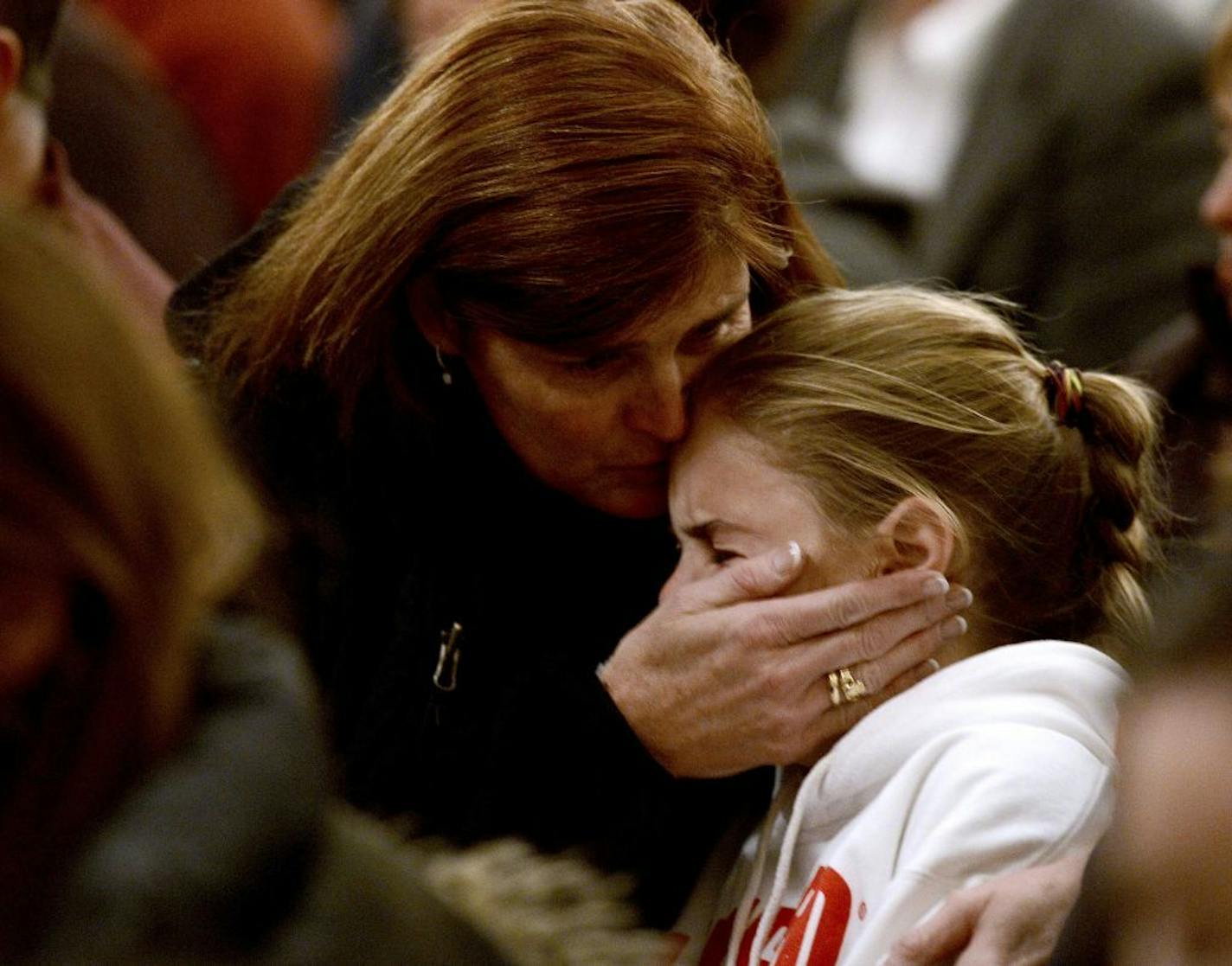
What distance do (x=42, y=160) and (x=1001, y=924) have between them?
132cm

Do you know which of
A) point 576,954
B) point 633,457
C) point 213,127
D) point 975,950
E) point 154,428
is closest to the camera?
point 154,428

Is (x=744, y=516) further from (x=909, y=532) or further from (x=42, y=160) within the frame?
(x=42, y=160)

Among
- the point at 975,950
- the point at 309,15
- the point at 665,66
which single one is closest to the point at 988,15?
the point at 309,15

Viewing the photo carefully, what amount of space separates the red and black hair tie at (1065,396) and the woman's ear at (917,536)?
0.15m

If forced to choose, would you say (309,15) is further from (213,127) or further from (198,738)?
(198,738)

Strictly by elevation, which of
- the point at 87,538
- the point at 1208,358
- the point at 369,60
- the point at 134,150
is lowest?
Answer: the point at 369,60

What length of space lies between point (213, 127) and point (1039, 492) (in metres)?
2.14

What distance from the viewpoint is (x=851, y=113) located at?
3.76 meters

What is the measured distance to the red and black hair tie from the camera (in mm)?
1685

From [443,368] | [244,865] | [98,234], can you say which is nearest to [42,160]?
[98,234]

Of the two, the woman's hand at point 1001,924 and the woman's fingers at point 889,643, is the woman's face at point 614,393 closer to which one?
the woman's fingers at point 889,643

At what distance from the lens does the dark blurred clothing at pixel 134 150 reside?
8.54 feet

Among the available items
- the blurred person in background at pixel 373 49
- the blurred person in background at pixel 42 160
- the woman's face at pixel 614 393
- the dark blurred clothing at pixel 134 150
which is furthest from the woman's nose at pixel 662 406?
the blurred person in background at pixel 373 49

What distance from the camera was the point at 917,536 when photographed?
1.64 m
